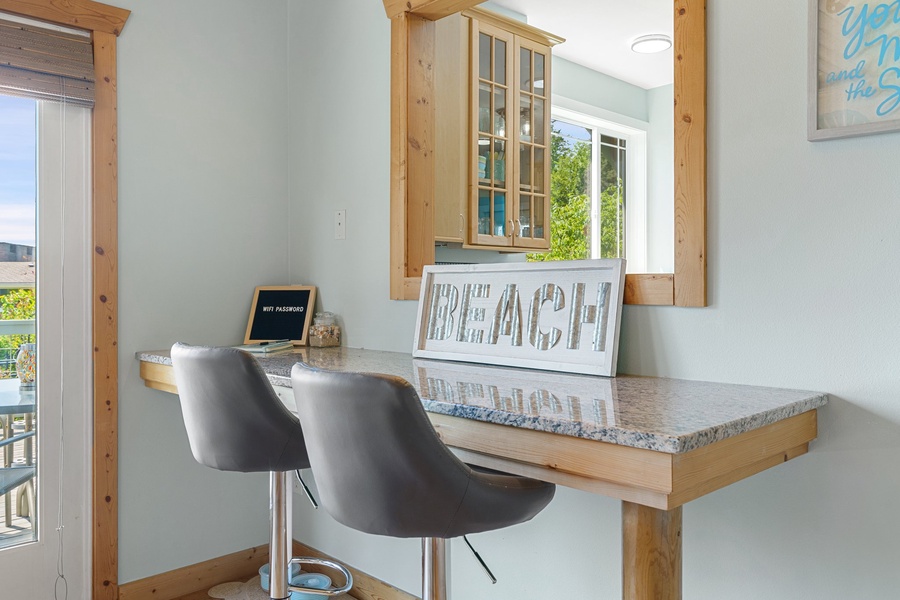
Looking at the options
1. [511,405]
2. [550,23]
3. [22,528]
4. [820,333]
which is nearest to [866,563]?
[820,333]

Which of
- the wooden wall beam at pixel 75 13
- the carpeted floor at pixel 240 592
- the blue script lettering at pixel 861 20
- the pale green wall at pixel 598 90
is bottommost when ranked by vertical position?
the carpeted floor at pixel 240 592

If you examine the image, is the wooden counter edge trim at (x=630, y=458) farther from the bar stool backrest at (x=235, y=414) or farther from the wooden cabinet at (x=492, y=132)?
the wooden cabinet at (x=492, y=132)

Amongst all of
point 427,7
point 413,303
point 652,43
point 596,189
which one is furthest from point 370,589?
point 596,189

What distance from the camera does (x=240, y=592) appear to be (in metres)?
2.63

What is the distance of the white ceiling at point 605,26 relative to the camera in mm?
3832

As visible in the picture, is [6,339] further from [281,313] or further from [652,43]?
[652,43]

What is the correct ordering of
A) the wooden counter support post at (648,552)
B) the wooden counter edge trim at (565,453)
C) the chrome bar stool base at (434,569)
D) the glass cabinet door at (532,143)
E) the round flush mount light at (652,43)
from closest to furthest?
the wooden counter edge trim at (565,453) → the wooden counter support post at (648,552) → the chrome bar stool base at (434,569) → the glass cabinet door at (532,143) → the round flush mount light at (652,43)

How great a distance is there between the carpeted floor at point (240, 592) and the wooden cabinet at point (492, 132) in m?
1.55

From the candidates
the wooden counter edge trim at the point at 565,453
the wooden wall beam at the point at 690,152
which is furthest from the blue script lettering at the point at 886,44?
the wooden counter edge trim at the point at 565,453

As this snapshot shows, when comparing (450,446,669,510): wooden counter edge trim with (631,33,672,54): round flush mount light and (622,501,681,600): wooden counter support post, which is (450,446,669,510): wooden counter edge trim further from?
(631,33,672,54): round flush mount light

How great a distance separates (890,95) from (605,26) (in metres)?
3.04

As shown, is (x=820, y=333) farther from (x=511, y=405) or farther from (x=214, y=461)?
(x=214, y=461)

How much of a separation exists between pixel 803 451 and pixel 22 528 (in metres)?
2.38

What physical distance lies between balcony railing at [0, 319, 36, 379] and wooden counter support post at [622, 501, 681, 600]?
2059mm
